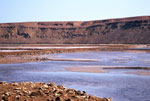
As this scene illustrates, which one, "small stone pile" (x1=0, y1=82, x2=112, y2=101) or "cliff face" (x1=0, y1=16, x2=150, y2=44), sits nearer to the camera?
"small stone pile" (x1=0, y1=82, x2=112, y2=101)

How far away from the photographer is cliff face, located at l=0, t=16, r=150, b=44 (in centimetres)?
12940

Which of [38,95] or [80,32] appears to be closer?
[38,95]

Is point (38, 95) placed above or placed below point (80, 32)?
above

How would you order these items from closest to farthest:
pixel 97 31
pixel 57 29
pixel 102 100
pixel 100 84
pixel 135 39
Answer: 1. pixel 102 100
2. pixel 100 84
3. pixel 135 39
4. pixel 97 31
5. pixel 57 29

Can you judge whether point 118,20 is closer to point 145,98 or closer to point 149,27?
point 149,27

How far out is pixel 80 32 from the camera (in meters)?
153

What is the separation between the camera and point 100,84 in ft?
55.1

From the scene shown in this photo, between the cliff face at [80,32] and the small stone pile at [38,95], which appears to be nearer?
the small stone pile at [38,95]

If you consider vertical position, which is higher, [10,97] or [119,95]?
[10,97]

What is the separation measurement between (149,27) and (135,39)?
10.6 metres

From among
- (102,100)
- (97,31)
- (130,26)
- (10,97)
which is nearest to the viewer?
(10,97)

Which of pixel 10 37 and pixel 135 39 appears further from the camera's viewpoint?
pixel 10 37

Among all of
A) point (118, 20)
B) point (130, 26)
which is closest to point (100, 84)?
point (130, 26)

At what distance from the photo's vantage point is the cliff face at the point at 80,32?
129400mm
